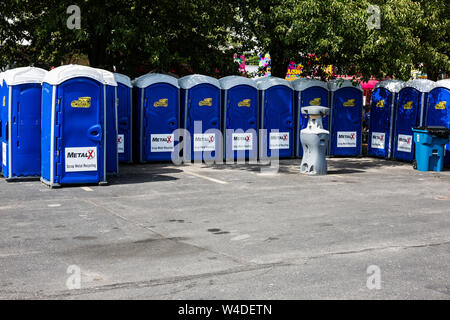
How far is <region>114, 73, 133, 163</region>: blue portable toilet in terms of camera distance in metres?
15.1

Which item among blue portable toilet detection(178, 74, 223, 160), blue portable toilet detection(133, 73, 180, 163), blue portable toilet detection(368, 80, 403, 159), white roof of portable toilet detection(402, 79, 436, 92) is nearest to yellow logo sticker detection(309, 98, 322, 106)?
blue portable toilet detection(368, 80, 403, 159)

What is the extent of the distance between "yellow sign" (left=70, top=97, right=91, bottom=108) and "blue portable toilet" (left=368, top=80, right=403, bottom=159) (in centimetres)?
931

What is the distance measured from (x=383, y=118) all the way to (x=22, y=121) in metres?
10.3

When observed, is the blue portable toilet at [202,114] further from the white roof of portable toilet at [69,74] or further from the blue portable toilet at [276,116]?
the white roof of portable toilet at [69,74]

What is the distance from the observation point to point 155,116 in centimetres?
1548

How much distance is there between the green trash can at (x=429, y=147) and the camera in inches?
582

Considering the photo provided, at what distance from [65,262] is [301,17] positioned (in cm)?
1152

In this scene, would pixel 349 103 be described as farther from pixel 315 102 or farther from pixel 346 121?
pixel 315 102

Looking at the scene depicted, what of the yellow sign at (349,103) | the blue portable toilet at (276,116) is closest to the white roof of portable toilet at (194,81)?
the blue portable toilet at (276,116)

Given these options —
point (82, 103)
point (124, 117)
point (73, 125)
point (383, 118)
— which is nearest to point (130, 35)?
point (124, 117)

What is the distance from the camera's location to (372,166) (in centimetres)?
1603

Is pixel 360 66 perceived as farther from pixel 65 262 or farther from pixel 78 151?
pixel 65 262
